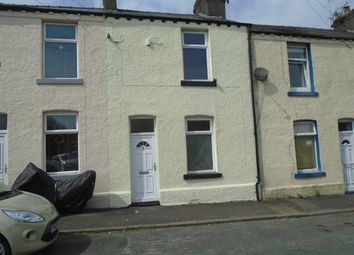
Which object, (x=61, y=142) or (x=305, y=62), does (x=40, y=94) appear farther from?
(x=305, y=62)

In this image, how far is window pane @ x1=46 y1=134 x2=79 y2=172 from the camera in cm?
1089

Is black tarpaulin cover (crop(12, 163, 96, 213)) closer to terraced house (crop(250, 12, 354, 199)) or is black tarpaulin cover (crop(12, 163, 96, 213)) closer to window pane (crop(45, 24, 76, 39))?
window pane (crop(45, 24, 76, 39))

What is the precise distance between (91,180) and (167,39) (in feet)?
16.9

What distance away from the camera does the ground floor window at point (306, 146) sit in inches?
512

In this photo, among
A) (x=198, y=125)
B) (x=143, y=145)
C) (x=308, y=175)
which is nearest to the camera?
(x=143, y=145)

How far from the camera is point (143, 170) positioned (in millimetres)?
11445

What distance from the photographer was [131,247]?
7.14 metres

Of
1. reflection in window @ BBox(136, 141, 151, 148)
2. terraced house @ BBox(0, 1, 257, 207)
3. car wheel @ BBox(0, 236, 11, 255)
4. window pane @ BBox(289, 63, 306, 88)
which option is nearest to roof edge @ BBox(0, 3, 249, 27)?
terraced house @ BBox(0, 1, 257, 207)

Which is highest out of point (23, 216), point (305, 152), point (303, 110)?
point (303, 110)

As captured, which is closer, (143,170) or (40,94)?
(40,94)

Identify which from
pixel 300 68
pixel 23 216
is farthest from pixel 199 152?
pixel 23 216

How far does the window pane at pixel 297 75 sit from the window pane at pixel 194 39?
355 cm

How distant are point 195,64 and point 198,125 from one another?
2091 millimetres

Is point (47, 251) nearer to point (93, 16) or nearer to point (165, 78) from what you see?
point (165, 78)
